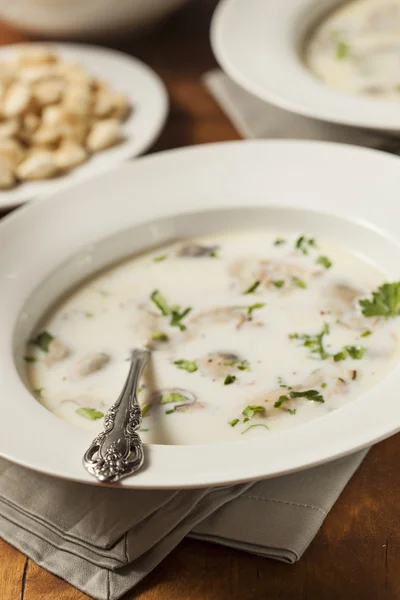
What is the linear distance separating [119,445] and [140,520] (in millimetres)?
140

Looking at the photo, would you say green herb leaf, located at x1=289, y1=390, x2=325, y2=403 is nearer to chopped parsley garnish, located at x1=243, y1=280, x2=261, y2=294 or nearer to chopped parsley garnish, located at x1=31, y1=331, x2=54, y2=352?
chopped parsley garnish, located at x1=243, y1=280, x2=261, y2=294

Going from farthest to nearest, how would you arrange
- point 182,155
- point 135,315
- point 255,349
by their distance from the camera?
1. point 182,155
2. point 135,315
3. point 255,349

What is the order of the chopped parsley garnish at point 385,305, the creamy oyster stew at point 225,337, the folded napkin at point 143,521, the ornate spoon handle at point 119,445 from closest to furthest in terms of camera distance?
the ornate spoon handle at point 119,445 → the folded napkin at point 143,521 → the creamy oyster stew at point 225,337 → the chopped parsley garnish at point 385,305

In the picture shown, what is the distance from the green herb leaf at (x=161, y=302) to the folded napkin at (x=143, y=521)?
33cm

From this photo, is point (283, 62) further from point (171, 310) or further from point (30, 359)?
point (30, 359)

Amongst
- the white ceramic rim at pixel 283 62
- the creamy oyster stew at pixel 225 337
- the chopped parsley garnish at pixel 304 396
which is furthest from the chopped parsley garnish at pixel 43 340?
the white ceramic rim at pixel 283 62

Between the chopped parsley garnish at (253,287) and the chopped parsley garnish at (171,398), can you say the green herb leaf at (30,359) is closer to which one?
the chopped parsley garnish at (171,398)

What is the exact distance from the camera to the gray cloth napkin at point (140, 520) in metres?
1.08

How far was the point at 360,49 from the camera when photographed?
6.77 ft

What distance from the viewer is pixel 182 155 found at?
1621mm

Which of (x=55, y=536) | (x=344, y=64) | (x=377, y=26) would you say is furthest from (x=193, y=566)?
(x=377, y=26)

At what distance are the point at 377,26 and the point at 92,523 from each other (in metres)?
1.50

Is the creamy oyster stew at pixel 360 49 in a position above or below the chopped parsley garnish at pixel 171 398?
below

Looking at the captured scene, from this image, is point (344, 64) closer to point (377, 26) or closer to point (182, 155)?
point (377, 26)
